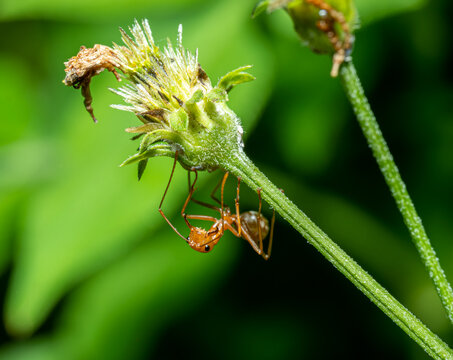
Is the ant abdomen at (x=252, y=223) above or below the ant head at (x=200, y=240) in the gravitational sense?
below

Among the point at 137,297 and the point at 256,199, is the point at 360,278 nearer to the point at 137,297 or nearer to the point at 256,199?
the point at 256,199

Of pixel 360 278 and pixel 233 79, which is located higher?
pixel 233 79

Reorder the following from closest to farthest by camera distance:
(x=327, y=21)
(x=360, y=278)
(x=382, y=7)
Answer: (x=360, y=278) → (x=327, y=21) → (x=382, y=7)

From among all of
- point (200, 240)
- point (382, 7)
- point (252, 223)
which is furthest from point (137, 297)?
point (382, 7)

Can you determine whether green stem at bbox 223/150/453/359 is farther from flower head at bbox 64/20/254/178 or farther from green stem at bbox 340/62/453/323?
flower head at bbox 64/20/254/178

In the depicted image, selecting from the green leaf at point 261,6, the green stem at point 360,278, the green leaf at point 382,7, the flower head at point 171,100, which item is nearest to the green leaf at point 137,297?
the green leaf at point 382,7

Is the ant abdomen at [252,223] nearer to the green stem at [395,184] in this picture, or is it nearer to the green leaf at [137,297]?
the green leaf at [137,297]

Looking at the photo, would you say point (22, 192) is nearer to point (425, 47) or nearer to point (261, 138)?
point (261, 138)
